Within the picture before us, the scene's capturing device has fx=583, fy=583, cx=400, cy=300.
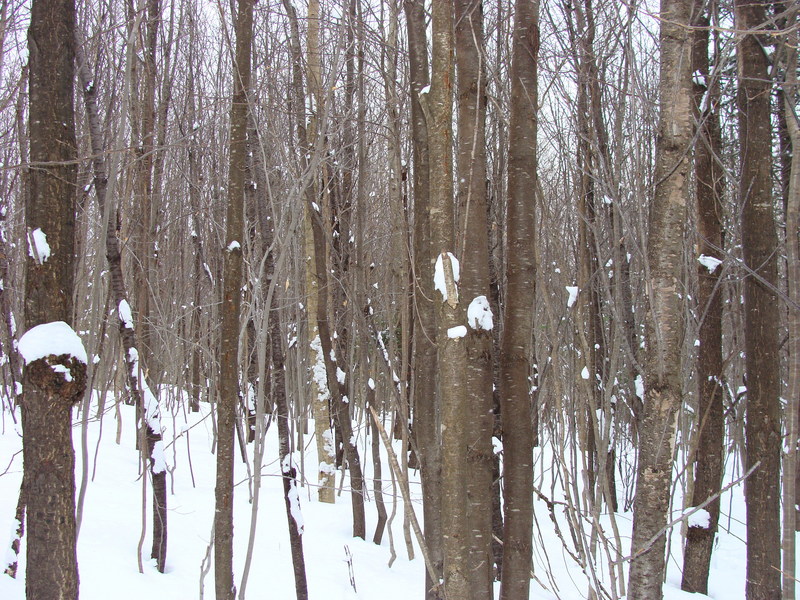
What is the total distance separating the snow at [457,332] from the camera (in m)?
Answer: 2.40

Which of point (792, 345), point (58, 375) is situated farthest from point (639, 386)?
point (58, 375)

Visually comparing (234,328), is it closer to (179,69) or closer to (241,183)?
(241,183)

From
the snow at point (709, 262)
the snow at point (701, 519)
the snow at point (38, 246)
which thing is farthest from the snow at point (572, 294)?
the snow at point (38, 246)

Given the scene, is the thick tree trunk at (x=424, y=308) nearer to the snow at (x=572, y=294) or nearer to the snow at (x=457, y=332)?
the snow at (x=457, y=332)

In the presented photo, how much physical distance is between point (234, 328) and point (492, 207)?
252 cm

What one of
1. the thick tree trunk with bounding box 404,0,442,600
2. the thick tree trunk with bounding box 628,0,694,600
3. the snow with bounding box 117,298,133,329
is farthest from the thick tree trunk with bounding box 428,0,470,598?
the snow with bounding box 117,298,133,329

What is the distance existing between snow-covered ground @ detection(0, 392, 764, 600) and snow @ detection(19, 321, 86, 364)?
1.96 meters

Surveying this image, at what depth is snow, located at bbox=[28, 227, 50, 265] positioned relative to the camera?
2596 mm

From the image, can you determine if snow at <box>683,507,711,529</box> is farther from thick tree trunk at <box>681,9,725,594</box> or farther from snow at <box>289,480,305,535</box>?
snow at <box>289,480,305,535</box>

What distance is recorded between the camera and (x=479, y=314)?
242 centimetres

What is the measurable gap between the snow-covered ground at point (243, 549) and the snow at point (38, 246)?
223 cm

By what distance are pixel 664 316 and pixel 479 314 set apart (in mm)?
836

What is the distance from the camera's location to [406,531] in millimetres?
5855

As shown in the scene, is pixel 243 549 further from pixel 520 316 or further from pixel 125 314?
pixel 520 316
